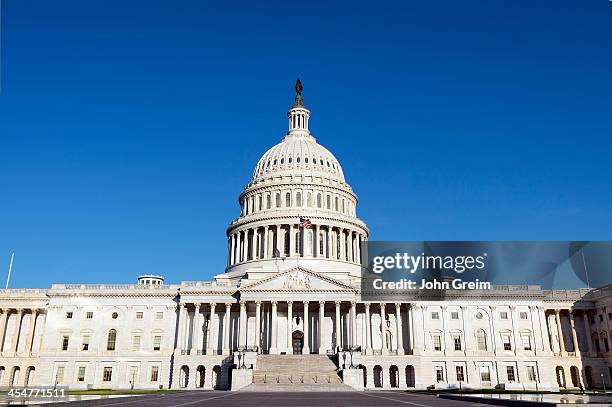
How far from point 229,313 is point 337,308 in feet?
56.9

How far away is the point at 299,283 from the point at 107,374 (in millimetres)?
33155

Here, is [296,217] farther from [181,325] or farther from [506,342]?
[506,342]

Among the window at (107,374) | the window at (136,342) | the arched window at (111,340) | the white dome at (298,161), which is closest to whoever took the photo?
the window at (107,374)

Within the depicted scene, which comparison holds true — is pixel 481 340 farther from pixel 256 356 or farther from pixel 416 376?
pixel 256 356

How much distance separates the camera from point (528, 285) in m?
88.4

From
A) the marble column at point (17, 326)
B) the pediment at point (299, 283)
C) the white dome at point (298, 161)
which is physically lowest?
the marble column at point (17, 326)

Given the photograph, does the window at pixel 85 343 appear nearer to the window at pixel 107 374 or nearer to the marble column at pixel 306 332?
the window at pixel 107 374

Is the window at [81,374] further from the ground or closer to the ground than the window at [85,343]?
closer to the ground

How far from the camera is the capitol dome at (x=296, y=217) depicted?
101 metres

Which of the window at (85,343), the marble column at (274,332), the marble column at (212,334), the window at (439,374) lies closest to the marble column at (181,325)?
the marble column at (212,334)

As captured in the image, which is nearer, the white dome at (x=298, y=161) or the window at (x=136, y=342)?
the window at (x=136, y=342)

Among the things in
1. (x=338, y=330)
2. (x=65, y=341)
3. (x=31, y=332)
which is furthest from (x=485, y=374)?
(x=31, y=332)

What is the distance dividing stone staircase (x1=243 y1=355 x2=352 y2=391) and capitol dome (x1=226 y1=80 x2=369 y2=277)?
75.2 feet

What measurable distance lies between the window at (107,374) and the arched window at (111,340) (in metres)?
3.22
